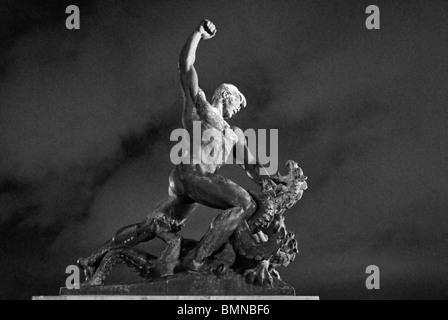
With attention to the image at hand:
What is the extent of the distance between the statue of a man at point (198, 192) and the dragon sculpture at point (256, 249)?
10 centimetres

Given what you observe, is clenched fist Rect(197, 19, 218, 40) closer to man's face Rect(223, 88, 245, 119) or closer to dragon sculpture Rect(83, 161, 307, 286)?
man's face Rect(223, 88, 245, 119)

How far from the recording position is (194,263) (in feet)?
25.3

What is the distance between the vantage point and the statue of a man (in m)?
7.77

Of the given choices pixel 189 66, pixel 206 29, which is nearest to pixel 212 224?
pixel 189 66

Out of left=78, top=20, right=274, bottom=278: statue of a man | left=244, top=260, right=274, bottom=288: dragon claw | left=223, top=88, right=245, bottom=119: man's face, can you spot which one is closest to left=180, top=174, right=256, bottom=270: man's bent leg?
left=78, top=20, right=274, bottom=278: statue of a man

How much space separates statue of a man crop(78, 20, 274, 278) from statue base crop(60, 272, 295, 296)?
17 centimetres

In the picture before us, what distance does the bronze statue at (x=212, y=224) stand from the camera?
25.5ft

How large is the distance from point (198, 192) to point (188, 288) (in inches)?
39.6

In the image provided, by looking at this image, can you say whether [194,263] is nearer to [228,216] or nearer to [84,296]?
[228,216]

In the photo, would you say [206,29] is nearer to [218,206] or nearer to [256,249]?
[218,206]

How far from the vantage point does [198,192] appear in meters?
7.89

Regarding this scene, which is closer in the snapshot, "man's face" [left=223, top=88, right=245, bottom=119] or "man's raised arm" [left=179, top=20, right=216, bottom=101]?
"man's raised arm" [left=179, top=20, right=216, bottom=101]

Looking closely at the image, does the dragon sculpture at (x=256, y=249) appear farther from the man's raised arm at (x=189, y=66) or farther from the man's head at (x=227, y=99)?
the man's raised arm at (x=189, y=66)

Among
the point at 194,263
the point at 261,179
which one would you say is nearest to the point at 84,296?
the point at 194,263
